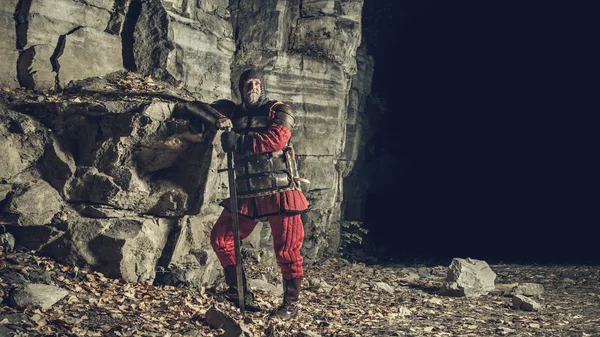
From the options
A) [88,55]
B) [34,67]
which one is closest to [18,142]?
[34,67]

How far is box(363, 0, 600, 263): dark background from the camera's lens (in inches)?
602

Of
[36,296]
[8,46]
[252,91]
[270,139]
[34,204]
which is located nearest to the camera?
[36,296]

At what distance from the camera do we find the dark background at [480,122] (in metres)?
15.3

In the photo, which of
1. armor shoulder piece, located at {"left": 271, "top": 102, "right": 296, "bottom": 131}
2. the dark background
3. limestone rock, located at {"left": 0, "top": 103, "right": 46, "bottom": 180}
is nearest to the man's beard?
armor shoulder piece, located at {"left": 271, "top": 102, "right": 296, "bottom": 131}

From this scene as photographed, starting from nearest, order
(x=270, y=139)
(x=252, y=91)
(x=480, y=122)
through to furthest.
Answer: (x=270, y=139) → (x=252, y=91) → (x=480, y=122)

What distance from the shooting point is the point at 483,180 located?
53.9 feet

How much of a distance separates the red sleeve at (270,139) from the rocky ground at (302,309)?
1755 mm

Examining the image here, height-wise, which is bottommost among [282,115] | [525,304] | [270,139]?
[525,304]

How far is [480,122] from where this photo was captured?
54.1 feet

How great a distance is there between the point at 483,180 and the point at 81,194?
1231 centimetres

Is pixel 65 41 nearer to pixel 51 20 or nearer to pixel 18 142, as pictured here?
pixel 51 20

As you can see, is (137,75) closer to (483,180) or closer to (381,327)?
(381,327)

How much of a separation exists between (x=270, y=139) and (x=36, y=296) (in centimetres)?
273

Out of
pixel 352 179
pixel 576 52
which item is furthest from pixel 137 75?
pixel 576 52
